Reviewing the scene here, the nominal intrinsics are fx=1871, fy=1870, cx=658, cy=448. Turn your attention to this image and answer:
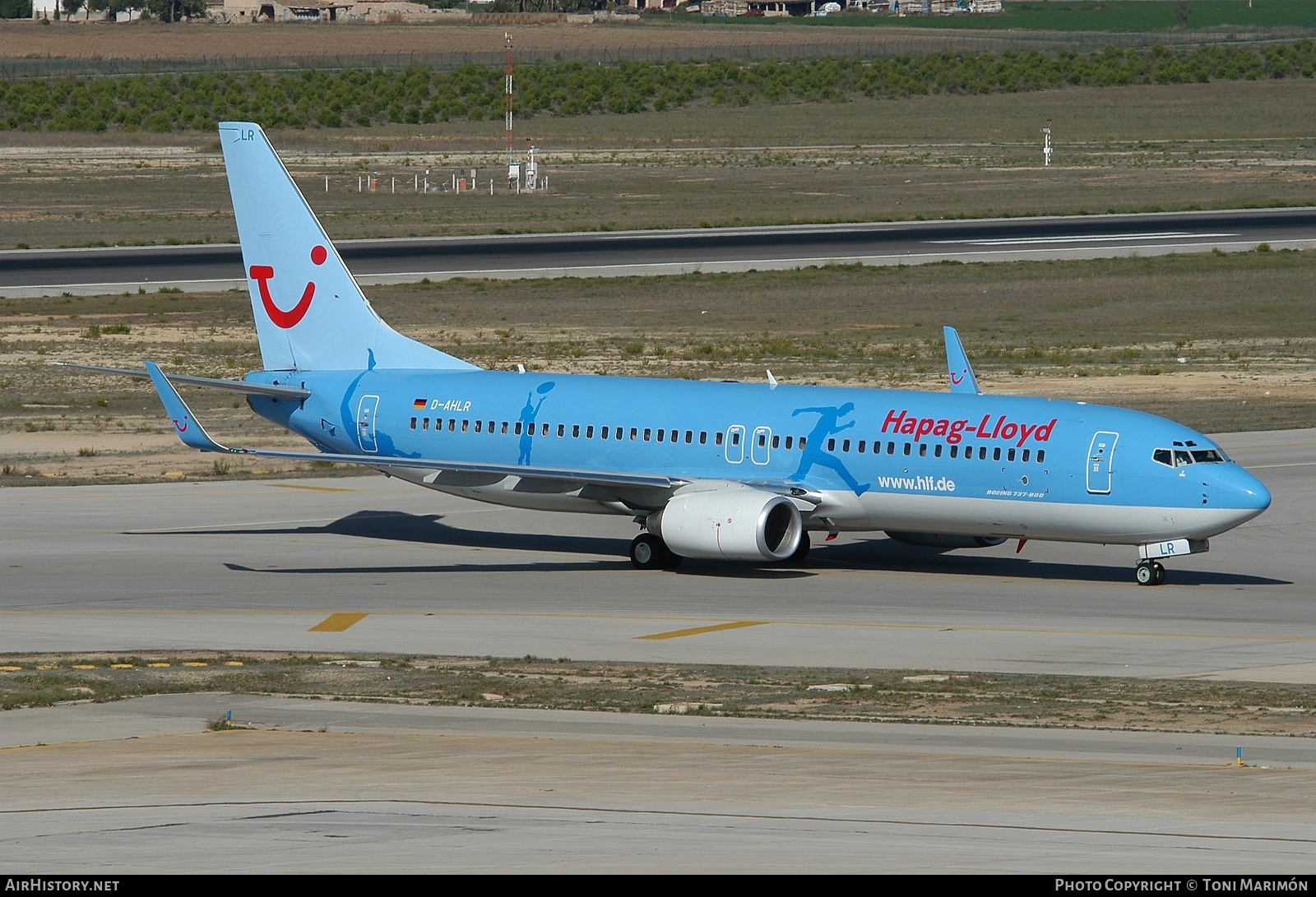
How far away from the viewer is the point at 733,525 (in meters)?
40.6

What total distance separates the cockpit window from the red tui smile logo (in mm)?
21702

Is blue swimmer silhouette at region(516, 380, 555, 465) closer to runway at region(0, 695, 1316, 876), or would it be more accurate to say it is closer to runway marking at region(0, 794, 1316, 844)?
runway at region(0, 695, 1316, 876)

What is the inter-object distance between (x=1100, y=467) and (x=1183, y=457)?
174 cm

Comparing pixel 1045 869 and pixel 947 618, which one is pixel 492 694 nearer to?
pixel 947 618

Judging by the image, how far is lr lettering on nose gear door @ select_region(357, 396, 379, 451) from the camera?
4669 centimetres

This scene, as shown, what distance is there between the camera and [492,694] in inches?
1177

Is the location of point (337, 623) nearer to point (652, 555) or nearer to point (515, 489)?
point (515, 489)

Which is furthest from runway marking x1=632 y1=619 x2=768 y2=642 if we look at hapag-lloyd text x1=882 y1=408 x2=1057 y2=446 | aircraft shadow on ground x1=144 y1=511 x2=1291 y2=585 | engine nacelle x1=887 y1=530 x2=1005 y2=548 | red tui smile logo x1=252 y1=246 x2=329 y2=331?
red tui smile logo x1=252 y1=246 x2=329 y2=331

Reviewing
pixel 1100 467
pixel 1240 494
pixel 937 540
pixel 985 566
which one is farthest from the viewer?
pixel 985 566

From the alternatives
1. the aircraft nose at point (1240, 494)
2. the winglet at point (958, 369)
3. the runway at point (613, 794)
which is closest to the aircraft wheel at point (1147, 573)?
the aircraft nose at point (1240, 494)

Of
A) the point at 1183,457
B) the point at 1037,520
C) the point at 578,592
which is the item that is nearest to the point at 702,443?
the point at 578,592

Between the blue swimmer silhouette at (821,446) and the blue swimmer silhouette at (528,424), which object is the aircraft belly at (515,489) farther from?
the blue swimmer silhouette at (821,446)

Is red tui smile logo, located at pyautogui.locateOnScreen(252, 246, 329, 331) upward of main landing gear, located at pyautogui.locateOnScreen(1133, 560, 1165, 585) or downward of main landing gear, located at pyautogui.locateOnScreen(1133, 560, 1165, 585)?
upward

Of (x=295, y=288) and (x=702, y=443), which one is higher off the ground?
(x=295, y=288)
